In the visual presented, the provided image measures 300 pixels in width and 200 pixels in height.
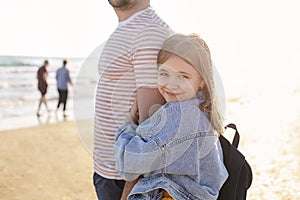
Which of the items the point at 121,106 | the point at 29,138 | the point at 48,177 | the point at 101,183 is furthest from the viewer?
the point at 29,138

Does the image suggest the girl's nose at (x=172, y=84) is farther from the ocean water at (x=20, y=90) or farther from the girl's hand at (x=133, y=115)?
the ocean water at (x=20, y=90)

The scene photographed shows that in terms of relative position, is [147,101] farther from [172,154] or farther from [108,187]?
[108,187]

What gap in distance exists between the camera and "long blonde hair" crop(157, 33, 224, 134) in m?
1.49

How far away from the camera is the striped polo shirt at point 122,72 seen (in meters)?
1.55

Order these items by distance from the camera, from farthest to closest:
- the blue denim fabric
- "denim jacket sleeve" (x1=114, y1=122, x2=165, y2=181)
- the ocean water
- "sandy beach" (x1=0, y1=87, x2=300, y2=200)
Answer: the ocean water
"sandy beach" (x1=0, y1=87, x2=300, y2=200)
the blue denim fabric
"denim jacket sleeve" (x1=114, y1=122, x2=165, y2=181)

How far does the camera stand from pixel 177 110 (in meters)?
1.46

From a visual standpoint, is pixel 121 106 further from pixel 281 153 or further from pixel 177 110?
pixel 281 153

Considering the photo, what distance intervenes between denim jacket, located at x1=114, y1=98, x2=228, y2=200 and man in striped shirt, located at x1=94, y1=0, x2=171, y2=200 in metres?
0.08

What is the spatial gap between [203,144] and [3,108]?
15.8 m

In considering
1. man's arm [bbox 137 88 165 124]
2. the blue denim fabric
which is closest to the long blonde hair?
man's arm [bbox 137 88 165 124]

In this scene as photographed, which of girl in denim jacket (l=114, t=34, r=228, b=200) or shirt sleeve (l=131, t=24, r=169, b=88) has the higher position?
shirt sleeve (l=131, t=24, r=169, b=88)

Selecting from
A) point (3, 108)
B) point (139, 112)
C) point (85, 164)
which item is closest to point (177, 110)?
point (139, 112)

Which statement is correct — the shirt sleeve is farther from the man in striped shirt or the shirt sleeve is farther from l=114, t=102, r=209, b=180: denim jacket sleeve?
l=114, t=102, r=209, b=180: denim jacket sleeve

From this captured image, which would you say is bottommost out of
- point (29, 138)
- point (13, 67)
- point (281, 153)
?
point (13, 67)
